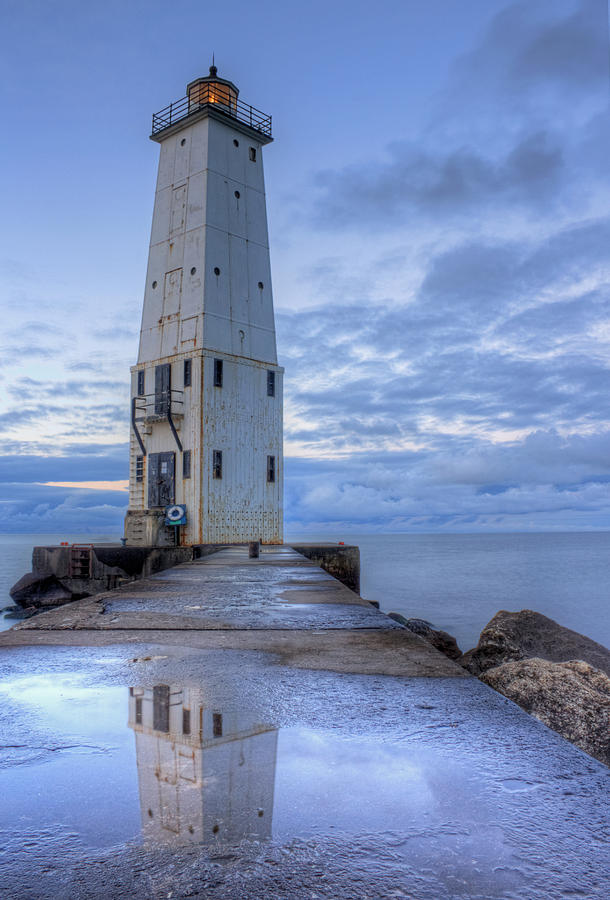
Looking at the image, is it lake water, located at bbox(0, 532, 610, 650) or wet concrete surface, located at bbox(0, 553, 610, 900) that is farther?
lake water, located at bbox(0, 532, 610, 650)

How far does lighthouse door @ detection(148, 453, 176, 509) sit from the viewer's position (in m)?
20.0

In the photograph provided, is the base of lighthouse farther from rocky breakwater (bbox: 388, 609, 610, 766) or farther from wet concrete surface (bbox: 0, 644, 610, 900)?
wet concrete surface (bbox: 0, 644, 610, 900)

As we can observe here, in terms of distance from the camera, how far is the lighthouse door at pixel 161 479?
65.5 feet

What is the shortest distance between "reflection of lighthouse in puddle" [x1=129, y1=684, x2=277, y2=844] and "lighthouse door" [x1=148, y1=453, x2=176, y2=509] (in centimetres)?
1742

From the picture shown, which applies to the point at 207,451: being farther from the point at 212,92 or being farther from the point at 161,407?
the point at 212,92

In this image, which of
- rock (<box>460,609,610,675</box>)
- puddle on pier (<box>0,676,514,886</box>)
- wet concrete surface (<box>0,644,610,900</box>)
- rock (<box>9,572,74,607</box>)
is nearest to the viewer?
wet concrete surface (<box>0,644,610,900</box>)

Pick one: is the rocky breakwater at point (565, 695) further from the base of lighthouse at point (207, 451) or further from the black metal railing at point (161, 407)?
the black metal railing at point (161, 407)

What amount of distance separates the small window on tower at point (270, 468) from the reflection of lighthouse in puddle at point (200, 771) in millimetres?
18397

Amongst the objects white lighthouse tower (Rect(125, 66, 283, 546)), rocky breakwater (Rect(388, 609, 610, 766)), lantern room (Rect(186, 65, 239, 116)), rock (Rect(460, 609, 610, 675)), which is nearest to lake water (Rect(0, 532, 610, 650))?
white lighthouse tower (Rect(125, 66, 283, 546))

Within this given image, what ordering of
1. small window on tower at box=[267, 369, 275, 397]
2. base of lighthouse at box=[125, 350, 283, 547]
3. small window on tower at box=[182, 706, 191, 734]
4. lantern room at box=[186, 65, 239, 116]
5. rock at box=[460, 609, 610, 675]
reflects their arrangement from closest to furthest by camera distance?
small window on tower at box=[182, 706, 191, 734], rock at box=[460, 609, 610, 675], base of lighthouse at box=[125, 350, 283, 547], small window on tower at box=[267, 369, 275, 397], lantern room at box=[186, 65, 239, 116]

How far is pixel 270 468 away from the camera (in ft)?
70.0

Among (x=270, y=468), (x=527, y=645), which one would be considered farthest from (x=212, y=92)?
(x=527, y=645)

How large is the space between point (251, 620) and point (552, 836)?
3.90m

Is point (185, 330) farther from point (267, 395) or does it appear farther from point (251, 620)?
point (251, 620)
